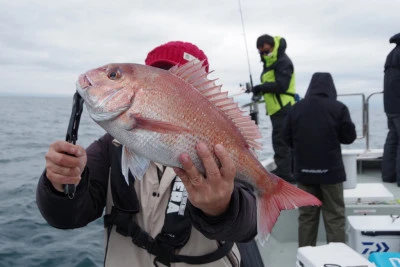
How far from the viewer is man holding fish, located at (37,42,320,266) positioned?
1.61m

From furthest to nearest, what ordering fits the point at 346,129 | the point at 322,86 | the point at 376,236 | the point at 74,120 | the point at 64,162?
the point at 322,86, the point at 346,129, the point at 376,236, the point at 74,120, the point at 64,162

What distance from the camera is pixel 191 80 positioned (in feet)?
5.69

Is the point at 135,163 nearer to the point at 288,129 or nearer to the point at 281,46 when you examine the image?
the point at 288,129

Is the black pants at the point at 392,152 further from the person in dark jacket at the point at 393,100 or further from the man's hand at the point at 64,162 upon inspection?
the man's hand at the point at 64,162

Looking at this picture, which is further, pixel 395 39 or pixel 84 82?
pixel 395 39

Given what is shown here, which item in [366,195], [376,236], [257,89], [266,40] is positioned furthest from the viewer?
[257,89]

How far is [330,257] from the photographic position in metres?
3.19

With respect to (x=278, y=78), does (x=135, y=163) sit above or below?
above

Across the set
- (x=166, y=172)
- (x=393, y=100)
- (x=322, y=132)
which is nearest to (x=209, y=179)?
(x=166, y=172)

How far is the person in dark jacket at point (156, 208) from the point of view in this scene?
184 cm

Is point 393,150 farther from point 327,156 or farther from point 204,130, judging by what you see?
point 204,130

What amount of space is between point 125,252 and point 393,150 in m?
5.95

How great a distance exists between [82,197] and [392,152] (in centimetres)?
614

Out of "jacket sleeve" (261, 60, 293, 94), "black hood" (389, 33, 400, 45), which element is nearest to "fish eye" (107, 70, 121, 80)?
"jacket sleeve" (261, 60, 293, 94)
